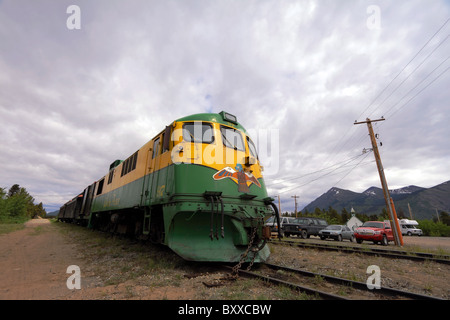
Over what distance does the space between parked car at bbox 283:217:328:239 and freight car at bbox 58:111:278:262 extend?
13.3m

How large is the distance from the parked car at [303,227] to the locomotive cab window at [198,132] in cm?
1498

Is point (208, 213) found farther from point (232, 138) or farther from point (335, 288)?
point (335, 288)

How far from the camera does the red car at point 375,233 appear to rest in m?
14.3

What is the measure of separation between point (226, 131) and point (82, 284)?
4.81 metres

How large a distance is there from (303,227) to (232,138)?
47.6 feet

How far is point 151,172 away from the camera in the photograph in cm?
707

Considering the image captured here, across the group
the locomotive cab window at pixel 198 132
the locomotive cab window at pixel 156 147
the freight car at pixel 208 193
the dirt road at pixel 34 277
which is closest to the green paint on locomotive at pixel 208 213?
the freight car at pixel 208 193

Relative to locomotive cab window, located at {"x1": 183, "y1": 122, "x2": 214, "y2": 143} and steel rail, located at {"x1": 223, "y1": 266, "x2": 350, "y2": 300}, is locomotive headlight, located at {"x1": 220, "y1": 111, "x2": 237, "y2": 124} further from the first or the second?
steel rail, located at {"x1": 223, "y1": 266, "x2": 350, "y2": 300}

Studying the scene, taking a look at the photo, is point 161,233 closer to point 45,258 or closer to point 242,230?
point 242,230

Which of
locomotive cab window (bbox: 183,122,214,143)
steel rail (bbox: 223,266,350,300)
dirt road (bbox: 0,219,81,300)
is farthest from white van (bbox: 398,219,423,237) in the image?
dirt road (bbox: 0,219,81,300)

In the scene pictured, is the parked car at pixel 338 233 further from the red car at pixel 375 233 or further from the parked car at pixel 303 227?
the red car at pixel 375 233

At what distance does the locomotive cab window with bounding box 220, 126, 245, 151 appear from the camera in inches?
252

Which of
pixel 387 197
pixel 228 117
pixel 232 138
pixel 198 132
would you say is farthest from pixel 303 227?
pixel 198 132

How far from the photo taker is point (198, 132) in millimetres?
6113
